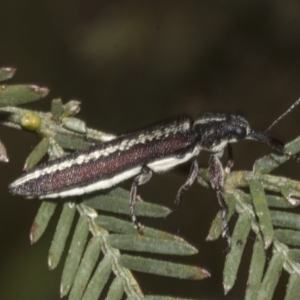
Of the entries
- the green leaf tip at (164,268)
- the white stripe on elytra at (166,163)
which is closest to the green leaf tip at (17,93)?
the green leaf tip at (164,268)

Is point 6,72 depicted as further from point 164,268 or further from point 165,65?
point 165,65

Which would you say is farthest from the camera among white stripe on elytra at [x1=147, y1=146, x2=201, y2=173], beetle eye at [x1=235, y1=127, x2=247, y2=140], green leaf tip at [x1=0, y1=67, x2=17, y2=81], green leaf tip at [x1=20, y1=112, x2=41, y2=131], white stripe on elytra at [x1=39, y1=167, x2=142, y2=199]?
beetle eye at [x1=235, y1=127, x2=247, y2=140]

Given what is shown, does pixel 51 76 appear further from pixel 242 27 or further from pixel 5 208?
pixel 242 27

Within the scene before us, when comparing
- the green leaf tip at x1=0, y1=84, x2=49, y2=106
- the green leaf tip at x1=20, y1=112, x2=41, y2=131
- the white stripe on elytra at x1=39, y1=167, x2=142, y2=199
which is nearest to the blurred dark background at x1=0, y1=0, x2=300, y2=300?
the white stripe on elytra at x1=39, y1=167, x2=142, y2=199

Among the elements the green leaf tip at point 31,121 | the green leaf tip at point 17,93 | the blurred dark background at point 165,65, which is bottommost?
the green leaf tip at point 31,121

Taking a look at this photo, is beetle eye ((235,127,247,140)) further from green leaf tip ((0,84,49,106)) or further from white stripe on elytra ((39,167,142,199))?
green leaf tip ((0,84,49,106))

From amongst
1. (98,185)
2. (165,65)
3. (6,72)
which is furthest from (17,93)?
(165,65)

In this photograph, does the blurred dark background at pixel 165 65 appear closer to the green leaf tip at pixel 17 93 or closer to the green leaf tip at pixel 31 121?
the green leaf tip at pixel 31 121
